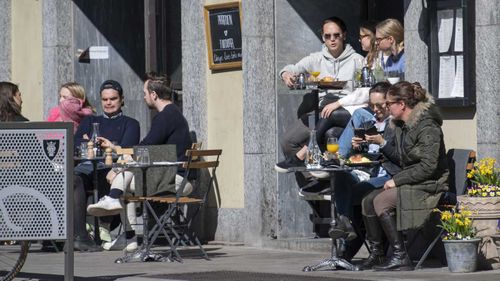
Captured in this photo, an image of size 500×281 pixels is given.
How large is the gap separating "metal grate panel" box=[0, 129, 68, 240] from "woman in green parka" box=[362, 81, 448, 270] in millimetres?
2675

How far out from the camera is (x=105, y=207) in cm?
1413

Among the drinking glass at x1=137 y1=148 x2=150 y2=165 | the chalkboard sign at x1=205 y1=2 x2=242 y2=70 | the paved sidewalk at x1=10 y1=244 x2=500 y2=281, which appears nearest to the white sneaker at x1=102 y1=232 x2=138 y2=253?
the paved sidewalk at x1=10 y1=244 x2=500 y2=281

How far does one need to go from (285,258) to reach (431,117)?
2329 millimetres

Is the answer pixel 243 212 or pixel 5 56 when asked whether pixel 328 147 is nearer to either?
pixel 243 212

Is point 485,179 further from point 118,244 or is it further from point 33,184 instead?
point 118,244

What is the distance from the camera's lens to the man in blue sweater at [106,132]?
14781 mm

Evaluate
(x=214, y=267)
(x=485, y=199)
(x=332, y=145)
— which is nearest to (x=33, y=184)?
(x=214, y=267)

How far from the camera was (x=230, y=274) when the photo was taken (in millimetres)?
11430

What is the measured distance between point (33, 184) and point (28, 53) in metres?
8.44

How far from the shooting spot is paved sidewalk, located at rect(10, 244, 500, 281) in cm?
1098

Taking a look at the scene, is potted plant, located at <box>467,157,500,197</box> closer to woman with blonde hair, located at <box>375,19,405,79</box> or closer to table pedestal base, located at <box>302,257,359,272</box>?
table pedestal base, located at <box>302,257,359,272</box>

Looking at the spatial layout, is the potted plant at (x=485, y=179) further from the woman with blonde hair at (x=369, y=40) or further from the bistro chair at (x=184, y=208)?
the bistro chair at (x=184, y=208)

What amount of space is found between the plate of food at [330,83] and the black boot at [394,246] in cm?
183

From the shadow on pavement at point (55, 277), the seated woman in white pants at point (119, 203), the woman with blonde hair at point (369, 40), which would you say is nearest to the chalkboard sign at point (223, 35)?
the seated woman in white pants at point (119, 203)
